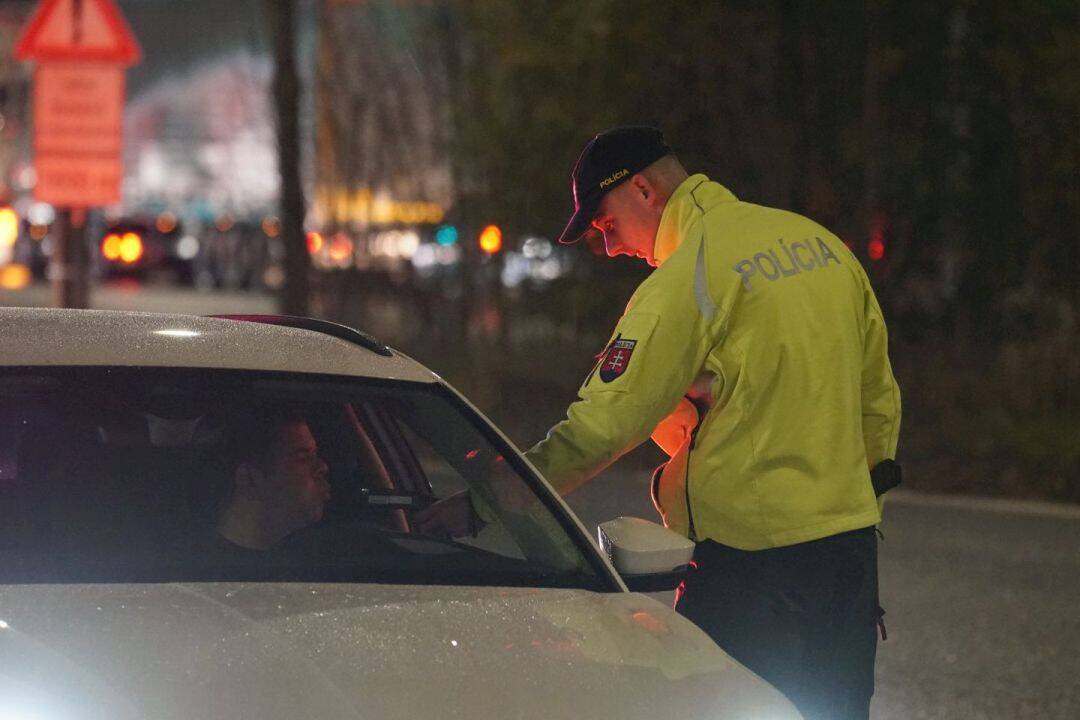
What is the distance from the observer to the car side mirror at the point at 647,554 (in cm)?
411

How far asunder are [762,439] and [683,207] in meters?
0.52

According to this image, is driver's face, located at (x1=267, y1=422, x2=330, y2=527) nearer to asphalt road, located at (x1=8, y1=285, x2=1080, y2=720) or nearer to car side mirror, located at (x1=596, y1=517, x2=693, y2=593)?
car side mirror, located at (x1=596, y1=517, x2=693, y2=593)

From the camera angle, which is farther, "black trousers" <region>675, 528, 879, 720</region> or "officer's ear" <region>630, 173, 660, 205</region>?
"officer's ear" <region>630, 173, 660, 205</region>

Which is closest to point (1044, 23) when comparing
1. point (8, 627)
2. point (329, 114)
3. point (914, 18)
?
point (914, 18)

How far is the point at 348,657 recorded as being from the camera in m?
3.35

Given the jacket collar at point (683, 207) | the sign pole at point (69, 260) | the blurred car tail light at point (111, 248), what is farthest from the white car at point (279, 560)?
the blurred car tail light at point (111, 248)

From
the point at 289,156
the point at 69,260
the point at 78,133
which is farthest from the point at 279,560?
the point at 289,156

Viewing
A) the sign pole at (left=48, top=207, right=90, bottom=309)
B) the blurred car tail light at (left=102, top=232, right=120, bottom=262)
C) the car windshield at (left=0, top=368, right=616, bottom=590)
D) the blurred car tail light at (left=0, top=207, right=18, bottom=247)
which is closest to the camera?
the car windshield at (left=0, top=368, right=616, bottom=590)

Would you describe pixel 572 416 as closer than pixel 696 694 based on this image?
No

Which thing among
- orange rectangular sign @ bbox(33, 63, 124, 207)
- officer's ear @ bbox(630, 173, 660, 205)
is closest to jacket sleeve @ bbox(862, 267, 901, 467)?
officer's ear @ bbox(630, 173, 660, 205)

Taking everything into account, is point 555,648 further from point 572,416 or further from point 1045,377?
point 1045,377

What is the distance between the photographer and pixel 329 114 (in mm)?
30141

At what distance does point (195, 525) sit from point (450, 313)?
2456 centimetres

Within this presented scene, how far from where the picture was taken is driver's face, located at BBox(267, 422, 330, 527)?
13.6 ft
